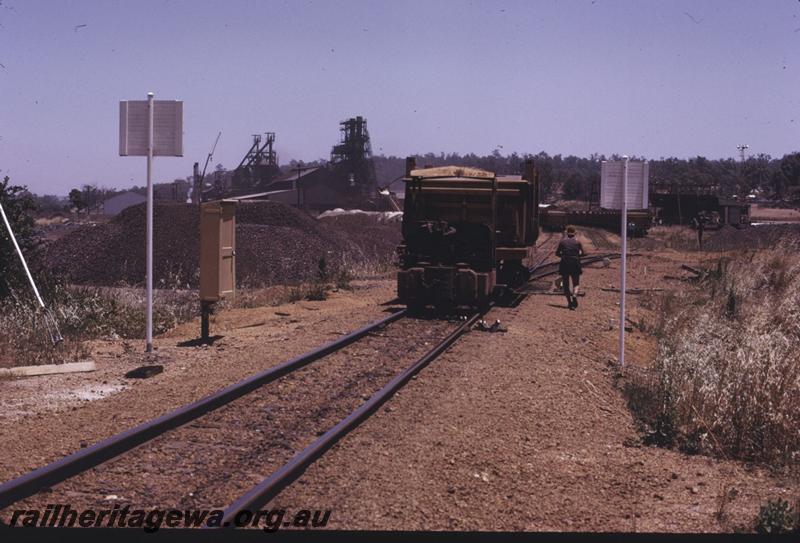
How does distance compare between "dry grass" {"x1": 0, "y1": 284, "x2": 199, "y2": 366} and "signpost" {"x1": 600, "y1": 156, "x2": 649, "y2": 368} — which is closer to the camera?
"dry grass" {"x1": 0, "y1": 284, "x2": 199, "y2": 366}

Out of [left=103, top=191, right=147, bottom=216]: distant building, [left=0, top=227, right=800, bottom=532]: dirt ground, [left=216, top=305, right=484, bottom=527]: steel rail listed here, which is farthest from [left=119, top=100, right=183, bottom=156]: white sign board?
[left=103, top=191, right=147, bottom=216]: distant building

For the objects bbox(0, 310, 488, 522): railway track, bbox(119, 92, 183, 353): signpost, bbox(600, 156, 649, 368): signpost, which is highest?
bbox(119, 92, 183, 353): signpost

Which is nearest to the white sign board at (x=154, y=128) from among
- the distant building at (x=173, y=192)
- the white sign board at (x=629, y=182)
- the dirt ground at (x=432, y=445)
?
the dirt ground at (x=432, y=445)

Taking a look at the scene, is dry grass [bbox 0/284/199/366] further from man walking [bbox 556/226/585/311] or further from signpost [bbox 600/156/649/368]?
man walking [bbox 556/226/585/311]

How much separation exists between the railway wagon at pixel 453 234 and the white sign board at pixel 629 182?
17.6 ft

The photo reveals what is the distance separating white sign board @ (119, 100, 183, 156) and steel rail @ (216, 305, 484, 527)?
4.72 meters

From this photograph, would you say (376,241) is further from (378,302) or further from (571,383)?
(571,383)

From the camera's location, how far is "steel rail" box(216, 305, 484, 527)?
612 centimetres

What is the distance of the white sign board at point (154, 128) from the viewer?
12727mm

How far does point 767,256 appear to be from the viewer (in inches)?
1174

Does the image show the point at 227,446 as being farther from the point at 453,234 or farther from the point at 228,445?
the point at 453,234

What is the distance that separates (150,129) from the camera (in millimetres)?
12766

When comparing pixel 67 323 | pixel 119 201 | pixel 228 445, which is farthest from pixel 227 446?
pixel 119 201

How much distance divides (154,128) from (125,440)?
249 inches
